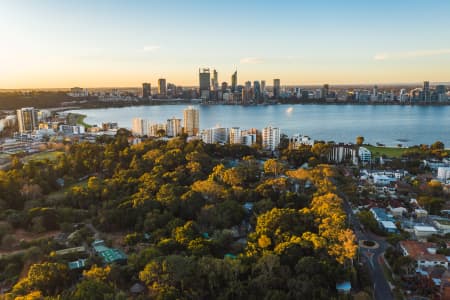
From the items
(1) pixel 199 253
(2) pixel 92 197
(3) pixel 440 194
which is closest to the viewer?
(1) pixel 199 253

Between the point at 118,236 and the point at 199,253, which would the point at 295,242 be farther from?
the point at 118,236

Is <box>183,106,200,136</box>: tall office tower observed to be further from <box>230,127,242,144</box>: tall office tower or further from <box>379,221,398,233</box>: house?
<box>379,221,398,233</box>: house

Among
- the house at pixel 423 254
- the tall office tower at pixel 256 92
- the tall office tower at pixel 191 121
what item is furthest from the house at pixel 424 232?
the tall office tower at pixel 256 92

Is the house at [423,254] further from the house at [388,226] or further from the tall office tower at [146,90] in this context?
the tall office tower at [146,90]

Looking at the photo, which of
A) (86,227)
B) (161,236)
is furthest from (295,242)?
(86,227)

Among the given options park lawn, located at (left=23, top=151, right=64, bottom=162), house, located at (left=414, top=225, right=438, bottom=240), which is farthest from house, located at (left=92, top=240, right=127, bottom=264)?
park lawn, located at (left=23, top=151, right=64, bottom=162)

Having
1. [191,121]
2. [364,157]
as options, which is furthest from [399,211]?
[191,121]
